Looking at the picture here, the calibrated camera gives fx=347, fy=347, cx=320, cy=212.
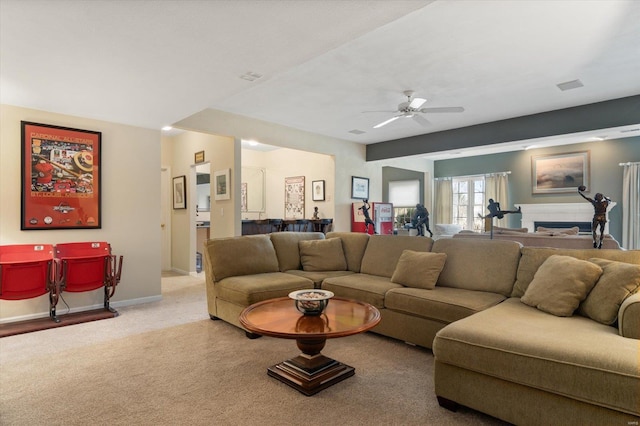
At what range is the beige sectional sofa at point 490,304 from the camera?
1.56 m

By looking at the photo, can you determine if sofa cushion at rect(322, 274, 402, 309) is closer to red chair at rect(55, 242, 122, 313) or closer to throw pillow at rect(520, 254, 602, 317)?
throw pillow at rect(520, 254, 602, 317)

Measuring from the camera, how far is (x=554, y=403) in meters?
1.60

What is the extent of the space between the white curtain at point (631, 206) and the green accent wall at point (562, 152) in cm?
11

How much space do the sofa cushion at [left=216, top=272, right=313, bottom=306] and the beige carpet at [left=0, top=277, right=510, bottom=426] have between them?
1.13 ft

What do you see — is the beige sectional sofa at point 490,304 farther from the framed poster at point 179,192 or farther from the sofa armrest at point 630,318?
the framed poster at point 179,192

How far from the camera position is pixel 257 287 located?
10.5 feet

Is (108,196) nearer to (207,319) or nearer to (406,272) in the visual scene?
(207,319)

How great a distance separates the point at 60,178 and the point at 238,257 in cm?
218

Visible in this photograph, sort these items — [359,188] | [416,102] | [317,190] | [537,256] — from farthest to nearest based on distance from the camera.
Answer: [359,188] < [317,190] < [416,102] < [537,256]

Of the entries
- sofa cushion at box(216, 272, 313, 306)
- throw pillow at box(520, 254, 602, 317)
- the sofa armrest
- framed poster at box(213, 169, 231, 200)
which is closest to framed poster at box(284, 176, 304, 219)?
framed poster at box(213, 169, 231, 200)

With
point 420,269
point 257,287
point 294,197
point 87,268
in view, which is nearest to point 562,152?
point 294,197

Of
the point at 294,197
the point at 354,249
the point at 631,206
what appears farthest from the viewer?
the point at 294,197

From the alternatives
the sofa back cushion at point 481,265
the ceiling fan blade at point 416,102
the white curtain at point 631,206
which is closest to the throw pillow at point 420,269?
the sofa back cushion at point 481,265

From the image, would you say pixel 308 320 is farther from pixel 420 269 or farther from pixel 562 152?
pixel 562 152
